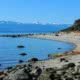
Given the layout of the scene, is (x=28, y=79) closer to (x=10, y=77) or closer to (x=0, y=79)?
(x=10, y=77)

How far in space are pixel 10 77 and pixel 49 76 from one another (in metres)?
2.64

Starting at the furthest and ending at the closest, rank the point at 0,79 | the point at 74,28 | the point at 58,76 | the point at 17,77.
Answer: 1. the point at 74,28
2. the point at 0,79
3. the point at 58,76
4. the point at 17,77

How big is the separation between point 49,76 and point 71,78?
149 centimetres

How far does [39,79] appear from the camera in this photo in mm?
23844

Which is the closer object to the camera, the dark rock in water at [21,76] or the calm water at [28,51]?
the dark rock in water at [21,76]

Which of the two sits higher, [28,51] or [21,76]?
[21,76]

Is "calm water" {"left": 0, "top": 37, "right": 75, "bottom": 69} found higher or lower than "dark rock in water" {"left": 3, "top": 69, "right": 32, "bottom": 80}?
lower

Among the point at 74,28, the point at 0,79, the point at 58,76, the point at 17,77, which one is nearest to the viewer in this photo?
the point at 17,77

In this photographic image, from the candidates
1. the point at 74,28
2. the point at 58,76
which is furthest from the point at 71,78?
the point at 74,28

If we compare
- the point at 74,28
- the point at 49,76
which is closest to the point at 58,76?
the point at 49,76

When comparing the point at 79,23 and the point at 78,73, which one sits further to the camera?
the point at 79,23

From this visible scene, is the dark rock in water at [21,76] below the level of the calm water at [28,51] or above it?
above

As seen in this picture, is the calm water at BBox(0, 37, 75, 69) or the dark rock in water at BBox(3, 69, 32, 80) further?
the calm water at BBox(0, 37, 75, 69)

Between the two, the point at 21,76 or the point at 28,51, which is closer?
the point at 21,76
